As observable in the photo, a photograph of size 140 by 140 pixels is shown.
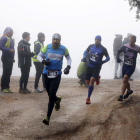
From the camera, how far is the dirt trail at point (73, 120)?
14.8 ft

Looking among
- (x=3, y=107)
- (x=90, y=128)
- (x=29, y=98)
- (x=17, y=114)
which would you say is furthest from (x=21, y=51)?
(x=90, y=128)

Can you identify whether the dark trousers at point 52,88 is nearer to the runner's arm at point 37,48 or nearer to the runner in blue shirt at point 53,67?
the runner in blue shirt at point 53,67

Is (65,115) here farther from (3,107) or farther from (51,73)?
(3,107)

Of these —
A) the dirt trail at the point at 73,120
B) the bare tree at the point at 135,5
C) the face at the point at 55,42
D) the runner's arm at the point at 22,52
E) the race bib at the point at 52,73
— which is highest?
the bare tree at the point at 135,5

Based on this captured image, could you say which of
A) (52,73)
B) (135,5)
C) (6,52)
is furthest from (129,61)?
(135,5)

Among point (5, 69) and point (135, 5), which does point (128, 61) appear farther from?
point (135, 5)

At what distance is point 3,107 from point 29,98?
4.86 ft

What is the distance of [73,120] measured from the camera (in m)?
5.29

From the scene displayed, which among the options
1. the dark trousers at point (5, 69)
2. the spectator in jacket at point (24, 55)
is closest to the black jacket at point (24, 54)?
the spectator in jacket at point (24, 55)

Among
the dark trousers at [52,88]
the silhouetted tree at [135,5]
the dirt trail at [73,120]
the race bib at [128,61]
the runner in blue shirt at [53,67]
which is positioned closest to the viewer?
the dirt trail at [73,120]

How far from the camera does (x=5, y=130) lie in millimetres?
4641

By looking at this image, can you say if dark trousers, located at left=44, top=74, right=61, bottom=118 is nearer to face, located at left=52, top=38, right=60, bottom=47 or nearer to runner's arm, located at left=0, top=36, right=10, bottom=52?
face, located at left=52, top=38, right=60, bottom=47

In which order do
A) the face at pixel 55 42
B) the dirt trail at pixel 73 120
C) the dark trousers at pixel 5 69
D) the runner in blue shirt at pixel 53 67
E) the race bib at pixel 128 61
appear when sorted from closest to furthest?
1. the dirt trail at pixel 73 120
2. the runner in blue shirt at pixel 53 67
3. the face at pixel 55 42
4. the race bib at pixel 128 61
5. the dark trousers at pixel 5 69

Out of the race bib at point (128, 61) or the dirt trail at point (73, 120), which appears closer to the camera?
the dirt trail at point (73, 120)
